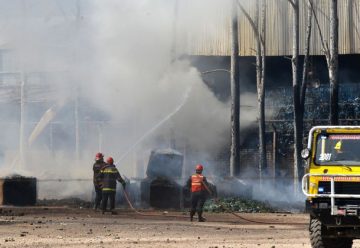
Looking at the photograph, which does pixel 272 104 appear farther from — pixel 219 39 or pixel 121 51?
pixel 121 51

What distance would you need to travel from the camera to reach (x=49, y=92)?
52.3 meters

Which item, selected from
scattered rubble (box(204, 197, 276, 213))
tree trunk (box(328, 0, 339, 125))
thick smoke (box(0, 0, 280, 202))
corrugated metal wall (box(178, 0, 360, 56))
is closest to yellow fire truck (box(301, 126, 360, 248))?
scattered rubble (box(204, 197, 276, 213))

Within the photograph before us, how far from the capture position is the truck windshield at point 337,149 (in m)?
18.7

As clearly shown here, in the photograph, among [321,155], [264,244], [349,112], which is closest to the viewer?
[321,155]

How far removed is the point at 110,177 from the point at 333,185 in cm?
1441

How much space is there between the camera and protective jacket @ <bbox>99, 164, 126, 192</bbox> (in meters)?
31.4

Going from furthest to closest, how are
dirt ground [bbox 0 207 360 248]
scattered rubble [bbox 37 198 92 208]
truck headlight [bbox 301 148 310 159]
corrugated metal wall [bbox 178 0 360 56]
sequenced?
corrugated metal wall [bbox 178 0 360 56]
scattered rubble [bbox 37 198 92 208]
dirt ground [bbox 0 207 360 248]
truck headlight [bbox 301 148 310 159]

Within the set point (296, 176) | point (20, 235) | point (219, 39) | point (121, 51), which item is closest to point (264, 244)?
point (20, 235)

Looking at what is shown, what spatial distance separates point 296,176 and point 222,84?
1136cm

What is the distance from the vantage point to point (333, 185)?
18.0 metres

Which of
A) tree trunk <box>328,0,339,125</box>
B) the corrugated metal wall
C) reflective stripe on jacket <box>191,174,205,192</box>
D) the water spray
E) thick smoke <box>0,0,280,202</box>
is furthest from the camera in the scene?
the corrugated metal wall

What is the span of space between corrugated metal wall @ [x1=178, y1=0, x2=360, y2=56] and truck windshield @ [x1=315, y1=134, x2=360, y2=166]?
2650cm

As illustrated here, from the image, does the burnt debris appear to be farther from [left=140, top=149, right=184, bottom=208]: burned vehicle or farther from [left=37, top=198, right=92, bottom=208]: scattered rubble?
[left=140, top=149, right=184, bottom=208]: burned vehicle

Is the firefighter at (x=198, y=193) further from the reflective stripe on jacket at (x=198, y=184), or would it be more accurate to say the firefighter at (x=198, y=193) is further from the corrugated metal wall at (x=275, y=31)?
the corrugated metal wall at (x=275, y=31)
